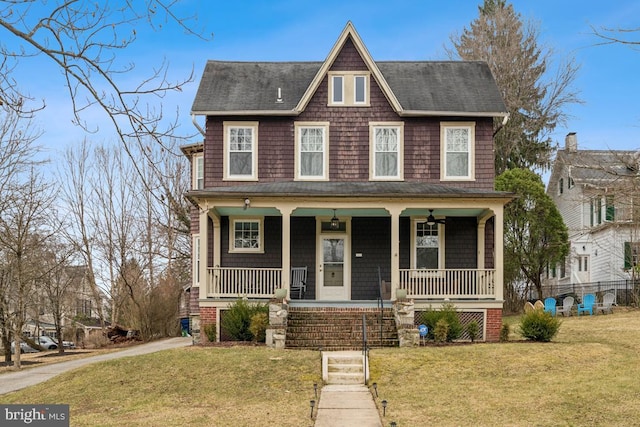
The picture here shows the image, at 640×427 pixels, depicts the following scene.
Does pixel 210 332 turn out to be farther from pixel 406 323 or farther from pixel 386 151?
pixel 386 151

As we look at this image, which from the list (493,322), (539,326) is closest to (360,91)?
(493,322)

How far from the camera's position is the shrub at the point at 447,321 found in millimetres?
18844

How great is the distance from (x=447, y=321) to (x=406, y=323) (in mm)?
1283

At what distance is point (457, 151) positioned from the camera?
2205cm

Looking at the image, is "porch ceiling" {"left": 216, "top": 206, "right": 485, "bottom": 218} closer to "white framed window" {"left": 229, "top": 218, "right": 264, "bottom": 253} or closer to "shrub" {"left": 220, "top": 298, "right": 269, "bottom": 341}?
"white framed window" {"left": 229, "top": 218, "right": 264, "bottom": 253}

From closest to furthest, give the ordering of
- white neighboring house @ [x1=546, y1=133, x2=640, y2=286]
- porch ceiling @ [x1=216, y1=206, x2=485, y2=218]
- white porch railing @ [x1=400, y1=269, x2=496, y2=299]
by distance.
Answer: white porch railing @ [x1=400, y1=269, x2=496, y2=299] < porch ceiling @ [x1=216, y1=206, x2=485, y2=218] < white neighboring house @ [x1=546, y1=133, x2=640, y2=286]

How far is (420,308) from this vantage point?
19922 mm

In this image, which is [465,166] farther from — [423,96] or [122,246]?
[122,246]

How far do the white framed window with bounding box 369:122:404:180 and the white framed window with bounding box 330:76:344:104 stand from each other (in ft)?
3.89

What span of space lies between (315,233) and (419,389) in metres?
9.04

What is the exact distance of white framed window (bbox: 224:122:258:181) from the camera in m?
22.0

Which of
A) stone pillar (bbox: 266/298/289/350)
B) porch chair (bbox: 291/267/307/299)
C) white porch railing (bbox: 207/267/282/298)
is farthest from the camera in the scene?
porch chair (bbox: 291/267/307/299)

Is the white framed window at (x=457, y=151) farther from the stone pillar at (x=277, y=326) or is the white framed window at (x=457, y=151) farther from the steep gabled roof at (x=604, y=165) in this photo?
the stone pillar at (x=277, y=326)

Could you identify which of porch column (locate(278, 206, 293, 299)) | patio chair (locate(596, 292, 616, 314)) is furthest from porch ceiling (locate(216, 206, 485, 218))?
patio chair (locate(596, 292, 616, 314))
